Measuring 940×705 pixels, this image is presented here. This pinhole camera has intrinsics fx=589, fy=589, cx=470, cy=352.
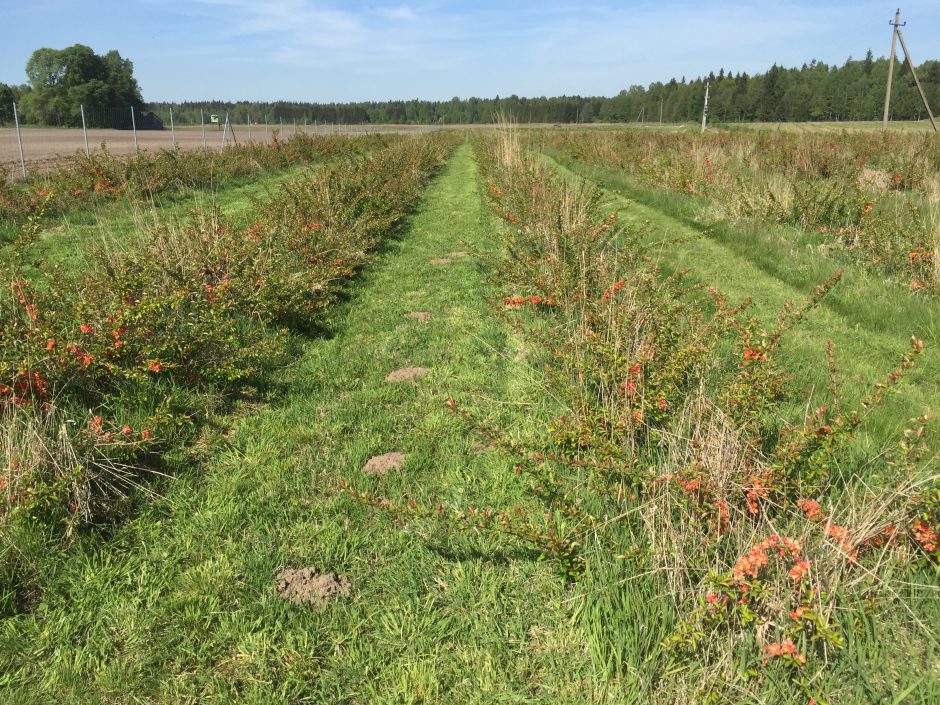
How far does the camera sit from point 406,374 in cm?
450

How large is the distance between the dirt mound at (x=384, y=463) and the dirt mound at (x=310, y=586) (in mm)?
762

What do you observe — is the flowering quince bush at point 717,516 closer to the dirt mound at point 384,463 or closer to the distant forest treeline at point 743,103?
the dirt mound at point 384,463

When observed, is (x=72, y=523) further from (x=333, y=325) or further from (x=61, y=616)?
(x=333, y=325)

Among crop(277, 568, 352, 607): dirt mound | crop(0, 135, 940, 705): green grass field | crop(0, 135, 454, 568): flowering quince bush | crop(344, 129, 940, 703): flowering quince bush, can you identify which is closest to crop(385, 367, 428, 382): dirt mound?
crop(0, 135, 940, 705): green grass field

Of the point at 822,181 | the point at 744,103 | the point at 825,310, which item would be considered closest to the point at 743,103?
the point at 744,103

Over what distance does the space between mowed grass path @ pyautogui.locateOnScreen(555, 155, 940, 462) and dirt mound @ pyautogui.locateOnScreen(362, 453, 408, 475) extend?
80.5 inches

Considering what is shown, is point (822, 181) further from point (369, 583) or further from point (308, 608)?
point (308, 608)

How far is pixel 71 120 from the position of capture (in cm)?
5756

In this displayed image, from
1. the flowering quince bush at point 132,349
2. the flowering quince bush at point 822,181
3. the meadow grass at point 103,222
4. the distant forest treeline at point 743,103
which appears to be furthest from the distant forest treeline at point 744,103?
the flowering quince bush at point 132,349

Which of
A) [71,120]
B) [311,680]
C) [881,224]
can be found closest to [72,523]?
[311,680]

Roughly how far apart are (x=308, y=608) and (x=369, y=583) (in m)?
0.25

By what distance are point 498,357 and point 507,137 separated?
33.6ft

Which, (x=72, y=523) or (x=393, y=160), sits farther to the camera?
(x=393, y=160)

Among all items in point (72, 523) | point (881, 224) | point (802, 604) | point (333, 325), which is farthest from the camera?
point (881, 224)
